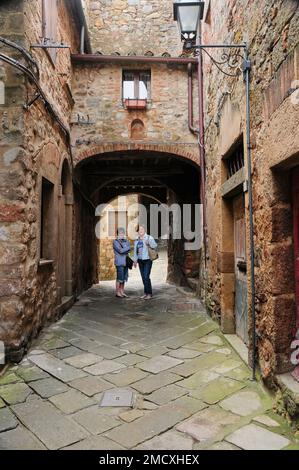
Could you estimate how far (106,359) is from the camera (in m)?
3.55

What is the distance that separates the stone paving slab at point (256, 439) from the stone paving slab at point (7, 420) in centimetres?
138

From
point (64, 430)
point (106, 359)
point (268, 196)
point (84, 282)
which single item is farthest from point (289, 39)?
point (84, 282)

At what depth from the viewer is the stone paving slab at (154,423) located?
2.13 metres

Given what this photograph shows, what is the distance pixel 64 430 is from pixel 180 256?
23.5 feet

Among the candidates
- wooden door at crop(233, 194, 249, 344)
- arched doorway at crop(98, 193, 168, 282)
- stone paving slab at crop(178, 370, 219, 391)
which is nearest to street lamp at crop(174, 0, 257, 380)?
stone paving slab at crop(178, 370, 219, 391)

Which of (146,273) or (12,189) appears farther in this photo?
(146,273)

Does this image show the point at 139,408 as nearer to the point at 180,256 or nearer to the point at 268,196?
the point at 268,196

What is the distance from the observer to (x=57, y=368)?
330 cm

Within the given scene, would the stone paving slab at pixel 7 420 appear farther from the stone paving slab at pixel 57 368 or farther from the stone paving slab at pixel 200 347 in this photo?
the stone paving slab at pixel 200 347

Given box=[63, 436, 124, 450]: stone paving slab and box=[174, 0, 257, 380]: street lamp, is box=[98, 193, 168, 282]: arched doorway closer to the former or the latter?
box=[174, 0, 257, 380]: street lamp

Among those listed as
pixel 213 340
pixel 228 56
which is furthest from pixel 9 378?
pixel 228 56

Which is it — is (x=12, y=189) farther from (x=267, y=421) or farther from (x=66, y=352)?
(x=267, y=421)

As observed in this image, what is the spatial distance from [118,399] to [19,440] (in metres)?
0.78
